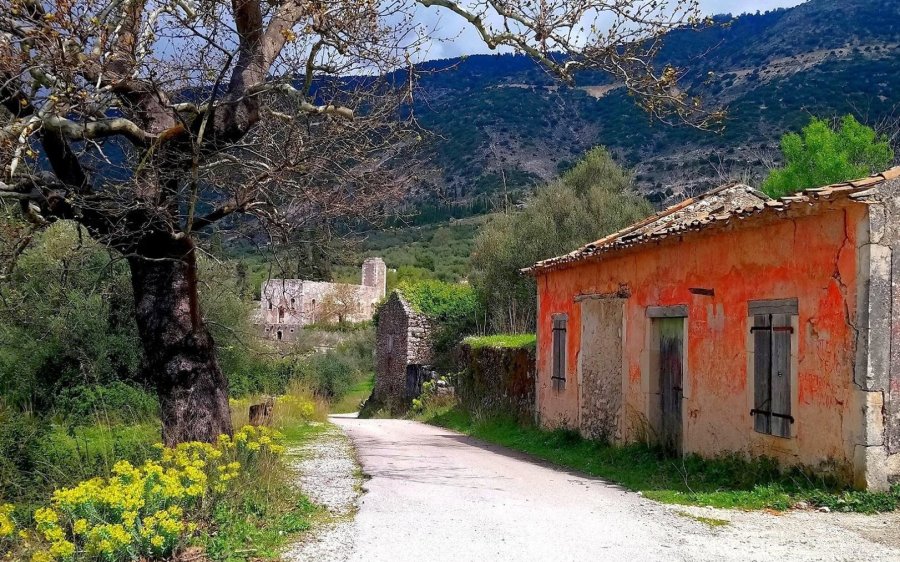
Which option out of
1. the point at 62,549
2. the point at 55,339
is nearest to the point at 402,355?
the point at 55,339

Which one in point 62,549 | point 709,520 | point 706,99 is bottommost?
point 709,520

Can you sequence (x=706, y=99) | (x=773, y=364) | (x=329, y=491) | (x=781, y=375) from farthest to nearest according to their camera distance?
1. (x=706, y=99)
2. (x=773, y=364)
3. (x=781, y=375)
4. (x=329, y=491)

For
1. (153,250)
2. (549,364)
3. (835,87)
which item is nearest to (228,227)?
(153,250)

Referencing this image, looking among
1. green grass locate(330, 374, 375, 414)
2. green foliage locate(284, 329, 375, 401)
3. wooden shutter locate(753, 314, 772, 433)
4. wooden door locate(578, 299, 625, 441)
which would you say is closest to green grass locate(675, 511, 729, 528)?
wooden shutter locate(753, 314, 772, 433)

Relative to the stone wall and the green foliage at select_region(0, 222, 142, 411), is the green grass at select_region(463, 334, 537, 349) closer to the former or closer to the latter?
the stone wall

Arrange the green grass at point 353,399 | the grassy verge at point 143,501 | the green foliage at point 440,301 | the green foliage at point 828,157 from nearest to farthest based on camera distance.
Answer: the grassy verge at point 143,501, the green foliage at point 828,157, the green foliage at point 440,301, the green grass at point 353,399

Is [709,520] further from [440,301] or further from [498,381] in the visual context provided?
[440,301]

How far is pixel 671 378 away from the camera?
11.8m

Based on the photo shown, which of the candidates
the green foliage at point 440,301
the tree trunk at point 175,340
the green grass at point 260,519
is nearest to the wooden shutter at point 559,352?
the green grass at point 260,519

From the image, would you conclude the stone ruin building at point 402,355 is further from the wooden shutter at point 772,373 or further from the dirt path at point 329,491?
the wooden shutter at point 772,373

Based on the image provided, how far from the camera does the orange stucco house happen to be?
788 cm

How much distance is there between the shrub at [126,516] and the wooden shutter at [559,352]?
9.85 metres

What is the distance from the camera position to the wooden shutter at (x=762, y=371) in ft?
30.3

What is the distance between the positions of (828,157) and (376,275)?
104 ft
